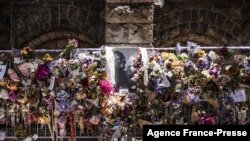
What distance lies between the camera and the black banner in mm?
6832

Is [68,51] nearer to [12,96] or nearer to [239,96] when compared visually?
[12,96]

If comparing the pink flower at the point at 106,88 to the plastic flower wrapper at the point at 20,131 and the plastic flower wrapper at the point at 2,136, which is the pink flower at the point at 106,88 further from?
the plastic flower wrapper at the point at 2,136

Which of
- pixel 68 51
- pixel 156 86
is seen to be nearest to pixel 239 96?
pixel 156 86

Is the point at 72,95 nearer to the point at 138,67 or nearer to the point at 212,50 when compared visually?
the point at 138,67

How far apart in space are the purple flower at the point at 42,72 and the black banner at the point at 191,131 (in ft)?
4.47

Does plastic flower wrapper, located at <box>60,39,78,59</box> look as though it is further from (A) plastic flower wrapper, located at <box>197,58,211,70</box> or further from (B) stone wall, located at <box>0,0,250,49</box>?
(B) stone wall, located at <box>0,0,250,49</box>

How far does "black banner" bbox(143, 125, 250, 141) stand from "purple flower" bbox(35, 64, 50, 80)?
136 cm

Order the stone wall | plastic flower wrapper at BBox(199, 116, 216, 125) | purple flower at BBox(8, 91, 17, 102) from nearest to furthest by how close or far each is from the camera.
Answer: plastic flower wrapper at BBox(199, 116, 216, 125) < purple flower at BBox(8, 91, 17, 102) < the stone wall

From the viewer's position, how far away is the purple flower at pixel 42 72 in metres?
7.41

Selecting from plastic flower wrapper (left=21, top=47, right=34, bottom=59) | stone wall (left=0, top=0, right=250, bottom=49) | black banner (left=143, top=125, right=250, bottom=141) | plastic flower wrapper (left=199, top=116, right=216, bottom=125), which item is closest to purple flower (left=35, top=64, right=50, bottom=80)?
plastic flower wrapper (left=21, top=47, right=34, bottom=59)

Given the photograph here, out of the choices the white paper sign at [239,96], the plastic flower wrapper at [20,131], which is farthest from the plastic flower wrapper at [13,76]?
the white paper sign at [239,96]

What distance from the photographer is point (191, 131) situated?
6.90m

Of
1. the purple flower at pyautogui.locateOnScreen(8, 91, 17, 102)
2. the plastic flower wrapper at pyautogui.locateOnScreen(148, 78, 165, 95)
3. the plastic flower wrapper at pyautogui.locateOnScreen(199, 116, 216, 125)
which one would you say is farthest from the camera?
the purple flower at pyautogui.locateOnScreen(8, 91, 17, 102)

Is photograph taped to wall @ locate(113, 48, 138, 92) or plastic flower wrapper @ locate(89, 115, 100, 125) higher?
photograph taped to wall @ locate(113, 48, 138, 92)
